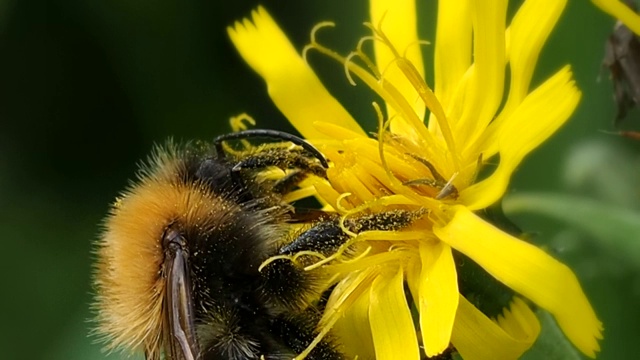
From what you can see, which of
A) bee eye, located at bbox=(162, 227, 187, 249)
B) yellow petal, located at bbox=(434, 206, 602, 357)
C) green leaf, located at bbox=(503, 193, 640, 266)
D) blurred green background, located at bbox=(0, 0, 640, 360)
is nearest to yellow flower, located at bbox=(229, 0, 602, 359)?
yellow petal, located at bbox=(434, 206, 602, 357)

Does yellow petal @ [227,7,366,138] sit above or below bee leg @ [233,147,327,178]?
above

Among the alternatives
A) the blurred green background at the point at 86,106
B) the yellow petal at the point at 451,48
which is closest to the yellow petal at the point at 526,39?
the yellow petal at the point at 451,48

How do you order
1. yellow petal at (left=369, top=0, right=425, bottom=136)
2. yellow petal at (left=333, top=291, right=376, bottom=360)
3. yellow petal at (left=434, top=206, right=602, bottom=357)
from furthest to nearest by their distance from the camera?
1. yellow petal at (left=369, top=0, right=425, bottom=136)
2. yellow petal at (left=333, top=291, right=376, bottom=360)
3. yellow petal at (left=434, top=206, right=602, bottom=357)

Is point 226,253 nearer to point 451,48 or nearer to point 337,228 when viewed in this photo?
point 337,228

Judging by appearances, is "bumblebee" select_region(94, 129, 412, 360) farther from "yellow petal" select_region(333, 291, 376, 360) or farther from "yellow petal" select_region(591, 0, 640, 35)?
"yellow petal" select_region(591, 0, 640, 35)

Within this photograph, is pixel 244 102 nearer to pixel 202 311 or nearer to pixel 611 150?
pixel 611 150

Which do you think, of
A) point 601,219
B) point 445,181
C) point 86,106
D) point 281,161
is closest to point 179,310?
point 281,161

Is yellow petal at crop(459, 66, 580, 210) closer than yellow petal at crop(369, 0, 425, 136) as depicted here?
Yes
